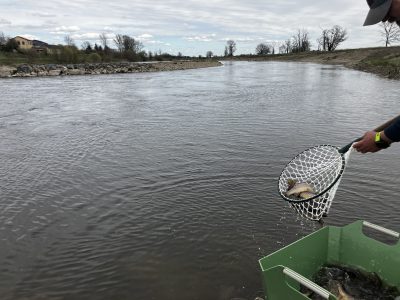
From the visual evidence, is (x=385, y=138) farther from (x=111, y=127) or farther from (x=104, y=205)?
(x=111, y=127)

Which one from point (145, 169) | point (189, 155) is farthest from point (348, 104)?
point (145, 169)

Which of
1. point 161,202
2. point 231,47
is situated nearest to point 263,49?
point 231,47

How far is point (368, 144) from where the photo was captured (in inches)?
164

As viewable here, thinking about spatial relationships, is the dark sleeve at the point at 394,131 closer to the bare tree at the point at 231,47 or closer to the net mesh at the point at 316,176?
the net mesh at the point at 316,176

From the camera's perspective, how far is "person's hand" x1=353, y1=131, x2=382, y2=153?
13.5 feet

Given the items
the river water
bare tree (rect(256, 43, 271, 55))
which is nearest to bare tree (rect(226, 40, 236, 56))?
bare tree (rect(256, 43, 271, 55))

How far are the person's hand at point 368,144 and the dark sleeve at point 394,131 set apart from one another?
202 mm

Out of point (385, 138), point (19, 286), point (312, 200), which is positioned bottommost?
point (19, 286)

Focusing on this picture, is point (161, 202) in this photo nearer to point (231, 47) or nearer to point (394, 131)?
point (394, 131)

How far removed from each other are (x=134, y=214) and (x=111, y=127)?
Result: 8715 mm

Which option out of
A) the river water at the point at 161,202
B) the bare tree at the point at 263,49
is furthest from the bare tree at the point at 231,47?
→ the river water at the point at 161,202

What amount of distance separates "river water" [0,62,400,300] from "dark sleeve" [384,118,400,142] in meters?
2.65

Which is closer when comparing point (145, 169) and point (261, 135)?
point (145, 169)

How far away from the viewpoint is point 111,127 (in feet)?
51.0
